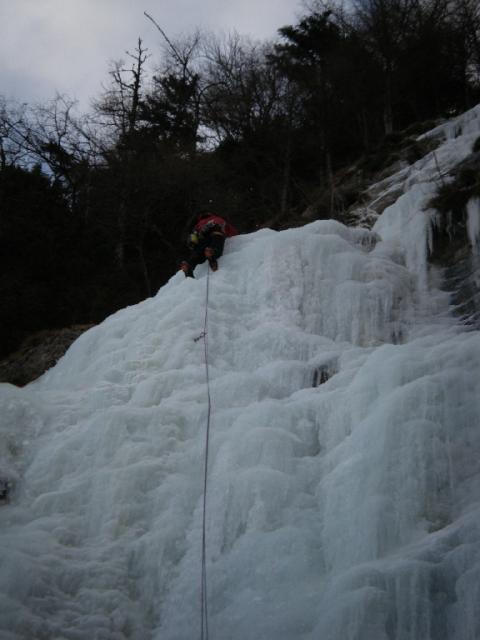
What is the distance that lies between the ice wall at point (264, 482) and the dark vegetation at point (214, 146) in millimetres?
4662

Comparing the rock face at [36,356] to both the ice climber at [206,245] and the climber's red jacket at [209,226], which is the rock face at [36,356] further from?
the climber's red jacket at [209,226]

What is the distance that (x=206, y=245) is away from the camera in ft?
23.1

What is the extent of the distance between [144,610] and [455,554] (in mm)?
1884

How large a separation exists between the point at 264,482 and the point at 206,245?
4.05m

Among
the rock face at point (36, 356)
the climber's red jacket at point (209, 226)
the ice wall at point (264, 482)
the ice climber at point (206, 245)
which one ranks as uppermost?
the climber's red jacket at point (209, 226)

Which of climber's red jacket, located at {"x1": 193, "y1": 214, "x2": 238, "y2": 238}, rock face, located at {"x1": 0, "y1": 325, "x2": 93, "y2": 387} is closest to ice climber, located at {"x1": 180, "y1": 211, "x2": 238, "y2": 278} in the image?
climber's red jacket, located at {"x1": 193, "y1": 214, "x2": 238, "y2": 238}

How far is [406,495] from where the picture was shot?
3123mm

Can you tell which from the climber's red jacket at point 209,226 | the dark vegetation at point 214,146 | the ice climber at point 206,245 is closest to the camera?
the ice climber at point 206,245

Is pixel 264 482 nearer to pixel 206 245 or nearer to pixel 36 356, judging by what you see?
pixel 206 245

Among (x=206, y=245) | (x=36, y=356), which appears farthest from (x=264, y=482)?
(x=36, y=356)

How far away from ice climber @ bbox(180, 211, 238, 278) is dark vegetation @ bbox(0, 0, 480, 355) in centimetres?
300

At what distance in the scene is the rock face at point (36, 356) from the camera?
807 cm

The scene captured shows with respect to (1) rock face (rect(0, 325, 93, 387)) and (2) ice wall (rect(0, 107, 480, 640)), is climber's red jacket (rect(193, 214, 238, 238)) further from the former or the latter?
(1) rock face (rect(0, 325, 93, 387))

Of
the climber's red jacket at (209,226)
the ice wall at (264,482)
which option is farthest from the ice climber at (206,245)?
the ice wall at (264,482)
